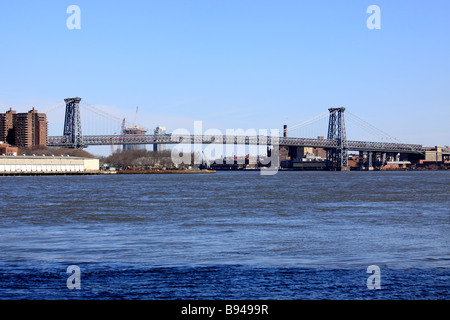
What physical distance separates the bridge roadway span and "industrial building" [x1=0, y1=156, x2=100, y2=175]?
24.0ft

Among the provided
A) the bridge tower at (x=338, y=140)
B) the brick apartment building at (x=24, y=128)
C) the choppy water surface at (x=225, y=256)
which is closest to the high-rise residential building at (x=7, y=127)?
the brick apartment building at (x=24, y=128)

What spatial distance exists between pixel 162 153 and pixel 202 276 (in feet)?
471

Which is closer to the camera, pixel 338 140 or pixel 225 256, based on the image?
pixel 225 256

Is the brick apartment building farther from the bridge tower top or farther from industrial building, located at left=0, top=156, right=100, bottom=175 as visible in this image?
industrial building, located at left=0, top=156, right=100, bottom=175

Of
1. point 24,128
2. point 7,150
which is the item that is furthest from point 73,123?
point 24,128

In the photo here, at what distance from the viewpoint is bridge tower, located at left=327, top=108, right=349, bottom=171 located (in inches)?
4774

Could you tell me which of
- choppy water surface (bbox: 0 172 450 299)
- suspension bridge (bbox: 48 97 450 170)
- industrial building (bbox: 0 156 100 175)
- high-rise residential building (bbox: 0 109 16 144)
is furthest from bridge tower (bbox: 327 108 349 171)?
choppy water surface (bbox: 0 172 450 299)

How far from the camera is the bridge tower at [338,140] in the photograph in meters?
121

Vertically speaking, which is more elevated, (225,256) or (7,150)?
(7,150)

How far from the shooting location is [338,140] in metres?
122

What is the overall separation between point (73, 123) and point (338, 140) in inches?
2083

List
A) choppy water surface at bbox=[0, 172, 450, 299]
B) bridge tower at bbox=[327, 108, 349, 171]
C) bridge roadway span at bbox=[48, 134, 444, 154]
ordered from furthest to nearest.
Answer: bridge tower at bbox=[327, 108, 349, 171] → bridge roadway span at bbox=[48, 134, 444, 154] → choppy water surface at bbox=[0, 172, 450, 299]

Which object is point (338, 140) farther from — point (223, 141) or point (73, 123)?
point (73, 123)

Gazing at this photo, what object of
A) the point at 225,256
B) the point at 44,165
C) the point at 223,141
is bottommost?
the point at 225,256
